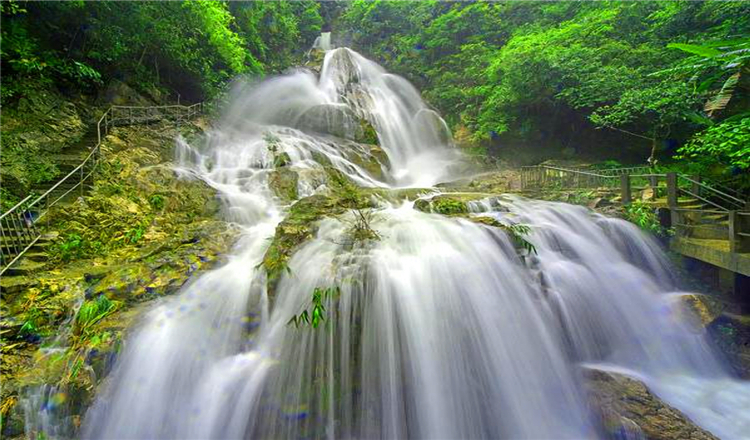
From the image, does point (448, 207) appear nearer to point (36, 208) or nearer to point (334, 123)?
point (36, 208)

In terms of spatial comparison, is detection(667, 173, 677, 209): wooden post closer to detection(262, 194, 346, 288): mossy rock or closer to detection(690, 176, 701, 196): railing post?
detection(690, 176, 701, 196): railing post

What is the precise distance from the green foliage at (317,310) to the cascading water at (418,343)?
71mm

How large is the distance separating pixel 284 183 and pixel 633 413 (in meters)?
8.76

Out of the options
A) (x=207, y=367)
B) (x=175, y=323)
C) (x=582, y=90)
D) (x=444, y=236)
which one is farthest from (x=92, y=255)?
(x=582, y=90)

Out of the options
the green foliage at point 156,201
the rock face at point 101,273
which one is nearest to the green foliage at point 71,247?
the rock face at point 101,273

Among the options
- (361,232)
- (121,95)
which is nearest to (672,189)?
(361,232)

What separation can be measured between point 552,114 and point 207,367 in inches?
691

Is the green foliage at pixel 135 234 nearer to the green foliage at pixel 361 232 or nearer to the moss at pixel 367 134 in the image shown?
the green foliage at pixel 361 232

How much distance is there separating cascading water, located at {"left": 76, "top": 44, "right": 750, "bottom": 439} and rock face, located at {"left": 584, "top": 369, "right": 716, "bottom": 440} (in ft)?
0.73

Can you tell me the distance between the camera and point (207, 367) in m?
4.27

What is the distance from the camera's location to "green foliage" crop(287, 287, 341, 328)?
422cm

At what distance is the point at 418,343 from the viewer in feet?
14.4

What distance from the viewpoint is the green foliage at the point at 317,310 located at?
4.22 m

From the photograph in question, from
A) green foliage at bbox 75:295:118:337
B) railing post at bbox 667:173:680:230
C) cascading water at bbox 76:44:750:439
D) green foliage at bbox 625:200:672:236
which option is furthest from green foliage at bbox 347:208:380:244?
railing post at bbox 667:173:680:230
